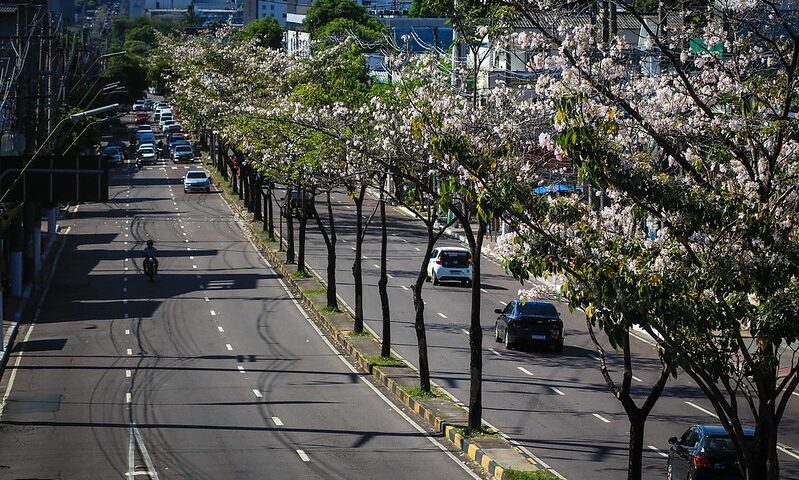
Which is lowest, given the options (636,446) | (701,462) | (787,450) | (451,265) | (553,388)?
(451,265)

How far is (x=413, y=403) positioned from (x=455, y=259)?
21.1 metres

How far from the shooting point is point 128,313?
40031 mm

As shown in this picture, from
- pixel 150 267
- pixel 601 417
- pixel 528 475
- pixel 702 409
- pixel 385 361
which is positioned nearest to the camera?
pixel 528 475

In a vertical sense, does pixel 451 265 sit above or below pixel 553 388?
below

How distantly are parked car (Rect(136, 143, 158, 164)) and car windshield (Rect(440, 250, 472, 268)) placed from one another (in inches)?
2215

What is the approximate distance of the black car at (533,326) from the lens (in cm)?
3325

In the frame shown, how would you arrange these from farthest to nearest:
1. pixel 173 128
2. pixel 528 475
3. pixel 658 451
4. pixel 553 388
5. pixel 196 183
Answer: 1. pixel 173 128
2. pixel 196 183
3. pixel 553 388
4. pixel 658 451
5. pixel 528 475

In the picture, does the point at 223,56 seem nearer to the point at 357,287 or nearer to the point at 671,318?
the point at 357,287

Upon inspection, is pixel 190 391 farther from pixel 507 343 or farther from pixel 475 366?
pixel 507 343

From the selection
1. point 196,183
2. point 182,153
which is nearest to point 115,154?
point 182,153

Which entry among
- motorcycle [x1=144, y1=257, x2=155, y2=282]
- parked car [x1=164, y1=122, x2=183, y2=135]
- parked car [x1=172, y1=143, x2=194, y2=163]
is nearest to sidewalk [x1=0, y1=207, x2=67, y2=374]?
motorcycle [x1=144, y1=257, x2=155, y2=282]

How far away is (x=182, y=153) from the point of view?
10050 centimetres

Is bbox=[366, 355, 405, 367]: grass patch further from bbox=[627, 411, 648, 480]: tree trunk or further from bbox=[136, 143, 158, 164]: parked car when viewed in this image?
bbox=[136, 143, 158, 164]: parked car

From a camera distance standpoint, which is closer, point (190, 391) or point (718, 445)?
point (718, 445)
